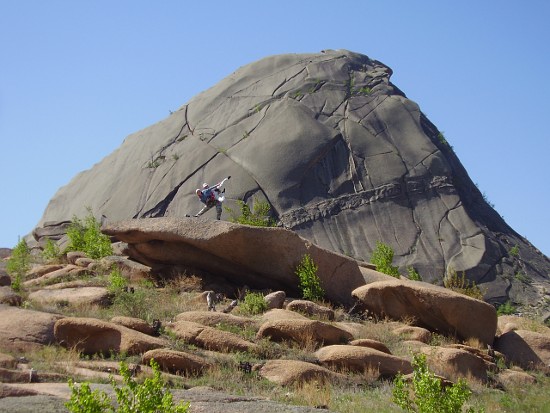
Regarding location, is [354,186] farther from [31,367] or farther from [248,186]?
[31,367]

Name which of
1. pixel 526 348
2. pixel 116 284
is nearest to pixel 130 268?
pixel 116 284

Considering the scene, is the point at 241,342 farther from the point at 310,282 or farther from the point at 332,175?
the point at 332,175

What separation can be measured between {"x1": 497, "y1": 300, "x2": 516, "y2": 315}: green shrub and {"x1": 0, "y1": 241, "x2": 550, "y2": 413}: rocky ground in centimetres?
914

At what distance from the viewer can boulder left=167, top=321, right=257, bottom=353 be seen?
12508 mm

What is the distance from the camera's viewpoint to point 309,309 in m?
15.7

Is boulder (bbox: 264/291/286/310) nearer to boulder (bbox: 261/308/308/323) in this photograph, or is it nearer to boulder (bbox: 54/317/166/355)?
boulder (bbox: 261/308/308/323)

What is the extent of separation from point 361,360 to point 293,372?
1532 millimetres

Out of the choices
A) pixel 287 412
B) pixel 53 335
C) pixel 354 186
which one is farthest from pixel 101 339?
pixel 354 186

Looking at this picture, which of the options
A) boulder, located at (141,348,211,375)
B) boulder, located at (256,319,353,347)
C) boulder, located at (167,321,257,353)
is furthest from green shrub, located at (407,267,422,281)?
boulder, located at (141,348,211,375)

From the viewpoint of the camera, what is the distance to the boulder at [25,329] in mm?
11680

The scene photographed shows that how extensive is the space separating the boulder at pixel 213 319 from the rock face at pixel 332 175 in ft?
52.2

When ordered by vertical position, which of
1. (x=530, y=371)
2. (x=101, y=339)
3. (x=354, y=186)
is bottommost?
(x=530, y=371)

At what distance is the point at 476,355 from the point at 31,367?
775cm

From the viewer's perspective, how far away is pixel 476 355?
14297 mm
